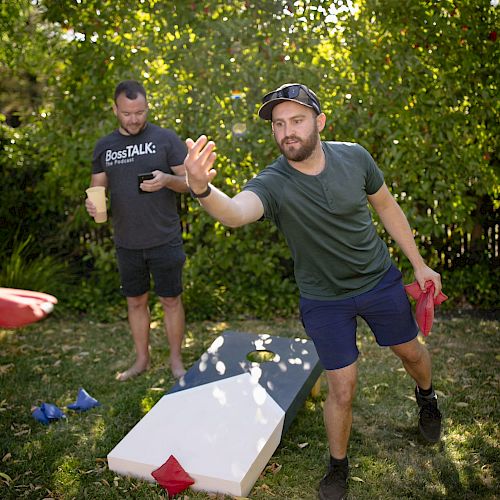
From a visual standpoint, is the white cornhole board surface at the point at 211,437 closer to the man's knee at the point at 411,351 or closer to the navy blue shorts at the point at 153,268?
the man's knee at the point at 411,351

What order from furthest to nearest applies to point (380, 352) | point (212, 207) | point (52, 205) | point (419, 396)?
point (52, 205), point (380, 352), point (419, 396), point (212, 207)

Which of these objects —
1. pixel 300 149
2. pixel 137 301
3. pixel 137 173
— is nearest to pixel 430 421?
pixel 300 149

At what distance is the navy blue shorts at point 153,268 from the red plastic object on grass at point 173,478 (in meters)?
1.59

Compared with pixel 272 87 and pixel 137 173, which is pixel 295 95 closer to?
pixel 137 173

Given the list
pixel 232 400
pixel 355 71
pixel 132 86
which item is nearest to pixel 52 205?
pixel 132 86

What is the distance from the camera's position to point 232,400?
11.8 feet

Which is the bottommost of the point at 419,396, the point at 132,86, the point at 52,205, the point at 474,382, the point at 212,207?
the point at 474,382

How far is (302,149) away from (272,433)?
1460mm

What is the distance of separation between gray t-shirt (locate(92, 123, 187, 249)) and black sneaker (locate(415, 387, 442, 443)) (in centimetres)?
199

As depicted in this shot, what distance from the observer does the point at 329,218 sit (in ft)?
9.86

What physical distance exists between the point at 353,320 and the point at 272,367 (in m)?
0.99

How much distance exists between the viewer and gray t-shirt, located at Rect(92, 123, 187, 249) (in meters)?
4.23

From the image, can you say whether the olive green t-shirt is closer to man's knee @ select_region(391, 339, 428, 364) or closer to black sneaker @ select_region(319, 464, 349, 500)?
man's knee @ select_region(391, 339, 428, 364)

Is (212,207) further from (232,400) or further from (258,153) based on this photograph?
Answer: (258,153)
